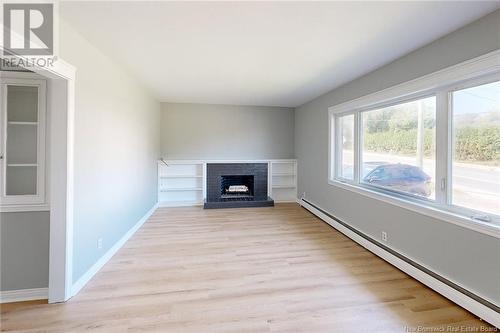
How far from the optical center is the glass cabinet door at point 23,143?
2012 millimetres

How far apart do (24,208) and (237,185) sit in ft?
13.9

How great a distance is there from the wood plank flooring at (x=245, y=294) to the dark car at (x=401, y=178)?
0.93 metres

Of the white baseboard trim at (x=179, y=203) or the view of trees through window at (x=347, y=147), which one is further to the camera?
the white baseboard trim at (x=179, y=203)

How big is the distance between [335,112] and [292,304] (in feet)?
10.4

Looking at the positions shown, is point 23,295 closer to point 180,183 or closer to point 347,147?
point 180,183

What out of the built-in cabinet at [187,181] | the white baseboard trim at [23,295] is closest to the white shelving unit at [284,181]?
the built-in cabinet at [187,181]

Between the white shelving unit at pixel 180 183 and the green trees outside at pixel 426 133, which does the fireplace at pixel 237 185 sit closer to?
the white shelving unit at pixel 180 183

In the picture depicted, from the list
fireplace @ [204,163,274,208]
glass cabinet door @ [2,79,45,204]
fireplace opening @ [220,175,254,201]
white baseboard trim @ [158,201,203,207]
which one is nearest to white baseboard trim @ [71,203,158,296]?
glass cabinet door @ [2,79,45,204]

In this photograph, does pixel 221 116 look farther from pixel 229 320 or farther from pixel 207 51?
pixel 229 320

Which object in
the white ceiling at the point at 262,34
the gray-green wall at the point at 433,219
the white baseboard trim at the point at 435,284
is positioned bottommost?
the white baseboard trim at the point at 435,284

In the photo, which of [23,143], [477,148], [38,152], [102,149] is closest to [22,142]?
[23,143]

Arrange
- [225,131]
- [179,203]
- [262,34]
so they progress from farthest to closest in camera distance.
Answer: [225,131] → [179,203] → [262,34]

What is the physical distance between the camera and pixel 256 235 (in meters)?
3.69

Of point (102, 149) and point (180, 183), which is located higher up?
point (102, 149)
